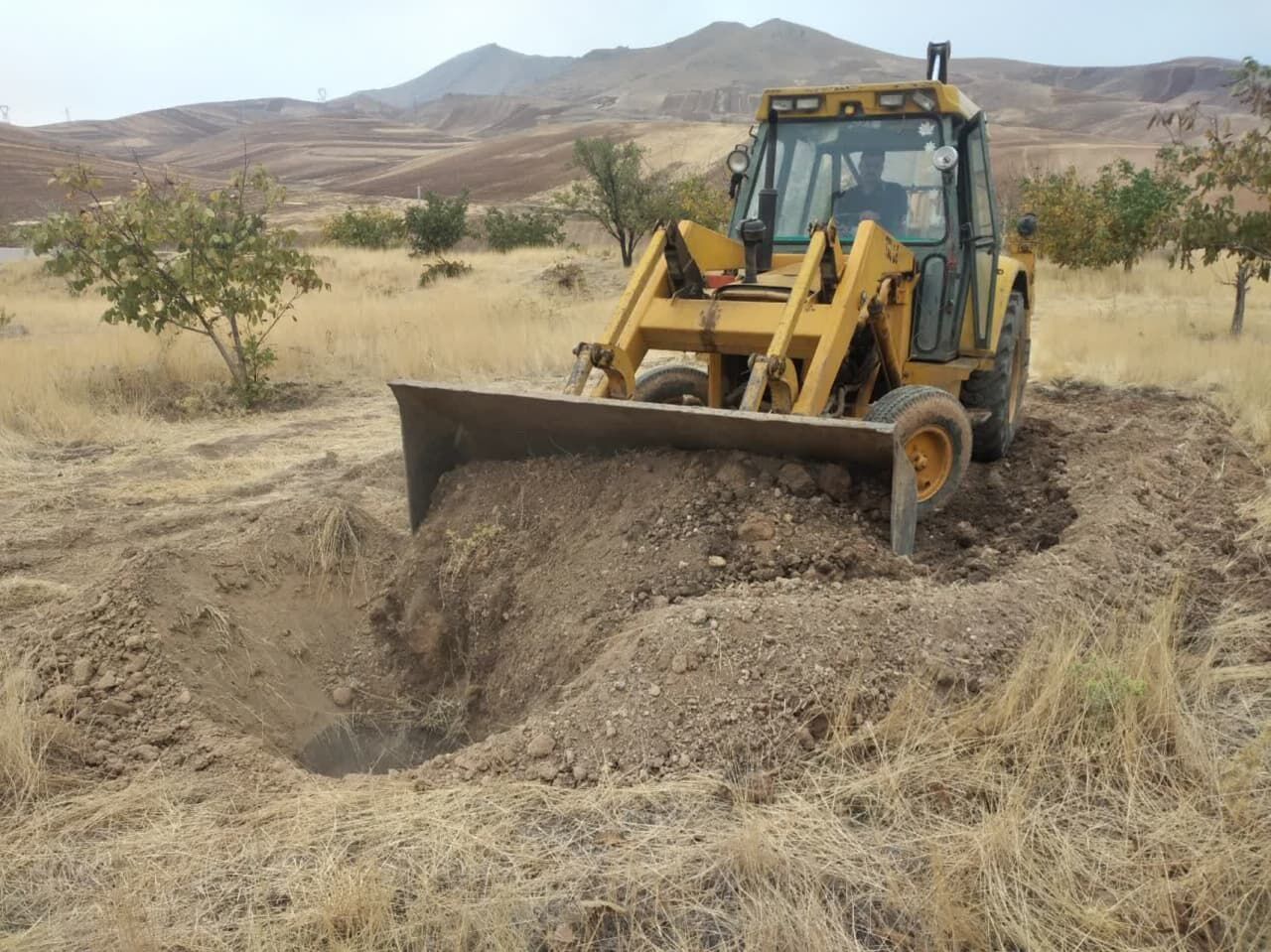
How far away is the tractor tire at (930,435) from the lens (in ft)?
15.6

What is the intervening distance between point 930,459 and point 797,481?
107 centimetres

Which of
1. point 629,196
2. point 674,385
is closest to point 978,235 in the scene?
point 674,385

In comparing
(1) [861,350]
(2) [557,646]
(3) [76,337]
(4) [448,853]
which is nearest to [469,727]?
(2) [557,646]

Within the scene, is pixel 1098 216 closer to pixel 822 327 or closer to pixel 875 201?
pixel 875 201

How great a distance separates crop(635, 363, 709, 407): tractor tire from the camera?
235 inches

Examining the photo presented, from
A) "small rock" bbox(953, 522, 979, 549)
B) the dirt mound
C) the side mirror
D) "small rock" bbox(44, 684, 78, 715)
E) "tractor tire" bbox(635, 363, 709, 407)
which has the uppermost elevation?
the side mirror

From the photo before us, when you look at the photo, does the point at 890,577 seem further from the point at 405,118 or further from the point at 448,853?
the point at 405,118

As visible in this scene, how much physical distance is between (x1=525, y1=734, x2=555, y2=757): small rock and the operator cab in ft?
10.5

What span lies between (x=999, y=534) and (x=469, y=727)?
2.99 meters

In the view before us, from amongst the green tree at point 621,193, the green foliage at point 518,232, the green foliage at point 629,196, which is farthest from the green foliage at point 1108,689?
the green foliage at point 518,232

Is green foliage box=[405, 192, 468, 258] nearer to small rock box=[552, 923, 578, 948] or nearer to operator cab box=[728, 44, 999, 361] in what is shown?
operator cab box=[728, 44, 999, 361]

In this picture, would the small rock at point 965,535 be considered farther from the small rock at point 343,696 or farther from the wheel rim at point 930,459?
the small rock at point 343,696

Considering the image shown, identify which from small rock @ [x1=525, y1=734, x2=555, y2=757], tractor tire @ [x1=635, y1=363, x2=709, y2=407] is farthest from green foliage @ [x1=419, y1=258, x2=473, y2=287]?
small rock @ [x1=525, y1=734, x2=555, y2=757]

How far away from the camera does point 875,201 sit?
19.1 feet
